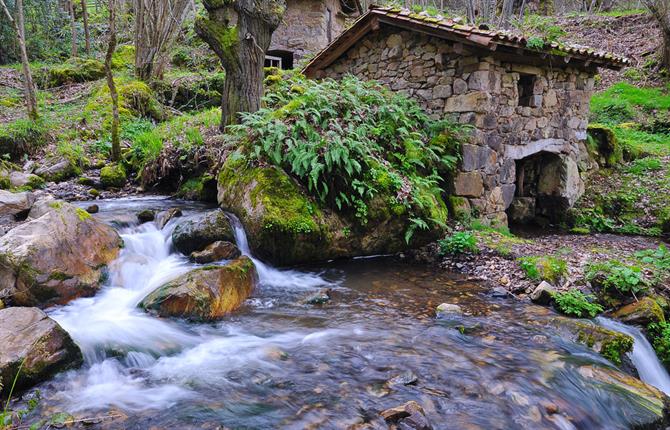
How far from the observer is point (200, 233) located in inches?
253

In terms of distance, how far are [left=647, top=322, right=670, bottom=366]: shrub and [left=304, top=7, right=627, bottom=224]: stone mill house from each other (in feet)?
13.3

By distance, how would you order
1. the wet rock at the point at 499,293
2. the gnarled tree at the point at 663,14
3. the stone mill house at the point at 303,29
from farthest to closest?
the stone mill house at the point at 303,29, the gnarled tree at the point at 663,14, the wet rock at the point at 499,293

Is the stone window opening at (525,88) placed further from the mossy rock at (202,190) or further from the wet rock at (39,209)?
the wet rock at (39,209)

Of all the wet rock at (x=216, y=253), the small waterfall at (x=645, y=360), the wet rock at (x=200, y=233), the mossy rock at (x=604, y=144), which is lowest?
the small waterfall at (x=645, y=360)

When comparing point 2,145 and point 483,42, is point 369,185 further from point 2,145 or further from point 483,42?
point 2,145

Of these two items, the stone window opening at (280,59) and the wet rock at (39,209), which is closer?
the wet rock at (39,209)

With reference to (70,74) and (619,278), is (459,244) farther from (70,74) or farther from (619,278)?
(70,74)

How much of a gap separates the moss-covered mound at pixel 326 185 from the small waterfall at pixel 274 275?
0.46 feet

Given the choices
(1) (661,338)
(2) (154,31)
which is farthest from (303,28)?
(1) (661,338)

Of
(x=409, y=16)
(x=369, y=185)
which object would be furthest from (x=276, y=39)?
(x=369, y=185)

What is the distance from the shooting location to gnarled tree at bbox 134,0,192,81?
14.7 metres

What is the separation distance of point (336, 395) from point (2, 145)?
10.7 meters

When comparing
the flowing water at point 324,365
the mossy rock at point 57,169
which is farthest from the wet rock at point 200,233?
the mossy rock at point 57,169

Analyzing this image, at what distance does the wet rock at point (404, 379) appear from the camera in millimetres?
3829
